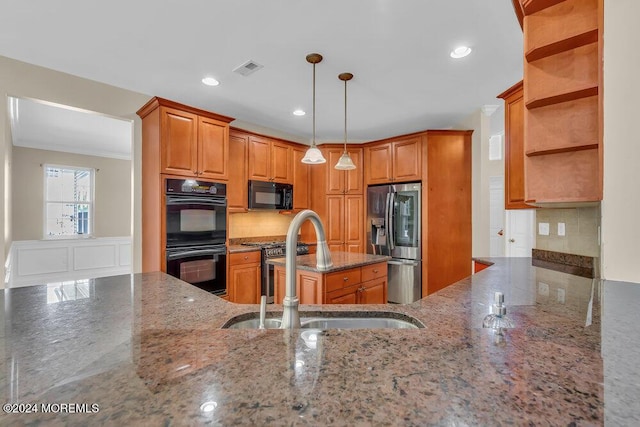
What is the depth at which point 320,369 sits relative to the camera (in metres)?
0.58

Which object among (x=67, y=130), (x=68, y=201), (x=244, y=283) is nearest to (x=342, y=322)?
(x=244, y=283)

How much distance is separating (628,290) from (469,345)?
1182 millimetres

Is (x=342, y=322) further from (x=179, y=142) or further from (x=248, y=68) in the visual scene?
(x=179, y=142)

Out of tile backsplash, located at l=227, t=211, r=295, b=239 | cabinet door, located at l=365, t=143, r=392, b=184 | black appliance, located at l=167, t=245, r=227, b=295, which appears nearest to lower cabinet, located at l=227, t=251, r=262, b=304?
black appliance, located at l=167, t=245, r=227, b=295

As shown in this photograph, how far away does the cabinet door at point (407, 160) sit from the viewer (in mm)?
3980

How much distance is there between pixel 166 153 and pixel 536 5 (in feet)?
10.1

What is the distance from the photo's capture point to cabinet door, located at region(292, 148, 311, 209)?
4.48 m

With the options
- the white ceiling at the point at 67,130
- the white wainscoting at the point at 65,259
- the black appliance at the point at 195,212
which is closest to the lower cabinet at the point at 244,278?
the black appliance at the point at 195,212

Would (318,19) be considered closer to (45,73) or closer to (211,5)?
(211,5)

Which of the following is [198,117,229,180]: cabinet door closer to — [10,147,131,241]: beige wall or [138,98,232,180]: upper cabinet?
[138,98,232,180]: upper cabinet

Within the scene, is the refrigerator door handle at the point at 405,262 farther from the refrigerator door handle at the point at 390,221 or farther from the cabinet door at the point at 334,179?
the cabinet door at the point at 334,179

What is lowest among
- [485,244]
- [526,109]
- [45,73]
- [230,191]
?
[485,244]

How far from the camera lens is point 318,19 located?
1910 mm

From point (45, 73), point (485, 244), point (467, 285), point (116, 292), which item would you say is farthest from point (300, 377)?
point (485, 244)
